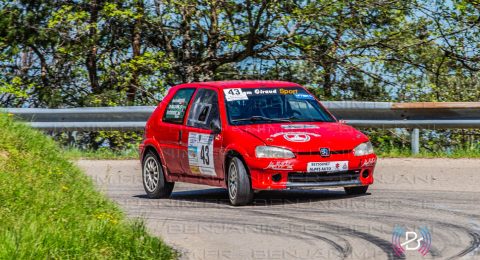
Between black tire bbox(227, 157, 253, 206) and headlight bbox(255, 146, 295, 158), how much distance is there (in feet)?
0.80

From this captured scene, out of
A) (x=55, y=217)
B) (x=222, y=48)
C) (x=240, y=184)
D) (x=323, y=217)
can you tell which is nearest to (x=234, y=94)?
(x=240, y=184)

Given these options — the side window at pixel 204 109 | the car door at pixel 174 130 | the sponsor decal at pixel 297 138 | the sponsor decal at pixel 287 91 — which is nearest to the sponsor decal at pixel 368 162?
the sponsor decal at pixel 297 138

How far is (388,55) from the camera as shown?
21.7 m

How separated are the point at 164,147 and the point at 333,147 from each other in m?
2.48

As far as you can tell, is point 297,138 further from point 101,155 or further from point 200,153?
point 101,155

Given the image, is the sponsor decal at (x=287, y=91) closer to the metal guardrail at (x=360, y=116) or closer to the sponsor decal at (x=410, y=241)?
the sponsor decal at (x=410, y=241)

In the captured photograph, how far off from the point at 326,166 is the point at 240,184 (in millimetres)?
958

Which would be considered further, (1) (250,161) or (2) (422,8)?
(2) (422,8)

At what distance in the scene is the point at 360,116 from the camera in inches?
661

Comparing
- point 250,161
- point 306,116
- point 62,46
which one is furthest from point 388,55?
point 250,161

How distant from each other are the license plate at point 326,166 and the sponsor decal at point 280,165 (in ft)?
0.71

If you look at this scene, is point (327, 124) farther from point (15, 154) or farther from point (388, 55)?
point (388, 55)

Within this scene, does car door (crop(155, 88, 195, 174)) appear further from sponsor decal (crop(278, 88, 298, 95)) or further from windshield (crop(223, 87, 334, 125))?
sponsor decal (crop(278, 88, 298, 95))

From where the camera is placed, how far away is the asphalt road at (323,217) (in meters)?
8.10
